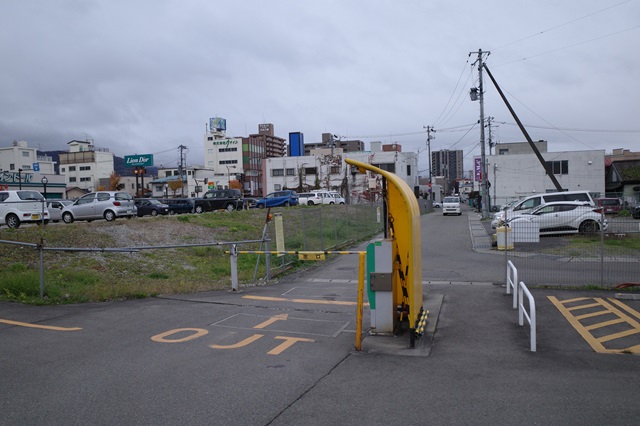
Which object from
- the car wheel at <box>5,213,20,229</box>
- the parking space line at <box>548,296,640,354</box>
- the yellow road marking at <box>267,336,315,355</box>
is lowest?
the parking space line at <box>548,296,640,354</box>

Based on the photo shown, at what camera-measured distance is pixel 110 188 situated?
9888 cm

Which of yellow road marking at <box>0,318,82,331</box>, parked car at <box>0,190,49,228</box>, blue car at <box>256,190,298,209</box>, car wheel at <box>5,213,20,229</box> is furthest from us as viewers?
blue car at <box>256,190,298,209</box>

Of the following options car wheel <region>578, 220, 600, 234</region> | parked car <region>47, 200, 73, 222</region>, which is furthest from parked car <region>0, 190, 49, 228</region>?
car wheel <region>578, 220, 600, 234</region>

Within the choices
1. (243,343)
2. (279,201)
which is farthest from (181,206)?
(243,343)

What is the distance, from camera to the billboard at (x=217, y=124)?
12312 cm

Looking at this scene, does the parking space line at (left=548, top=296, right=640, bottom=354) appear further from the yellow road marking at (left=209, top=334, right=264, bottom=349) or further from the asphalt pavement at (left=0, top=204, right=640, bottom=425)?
the yellow road marking at (left=209, top=334, right=264, bottom=349)

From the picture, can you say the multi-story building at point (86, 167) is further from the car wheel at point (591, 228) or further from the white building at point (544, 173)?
the car wheel at point (591, 228)

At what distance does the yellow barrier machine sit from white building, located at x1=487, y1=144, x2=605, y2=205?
54.4 metres

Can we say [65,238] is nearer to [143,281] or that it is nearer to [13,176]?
[143,281]

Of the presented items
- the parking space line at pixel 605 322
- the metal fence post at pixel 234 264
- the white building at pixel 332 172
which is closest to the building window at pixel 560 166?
the white building at pixel 332 172

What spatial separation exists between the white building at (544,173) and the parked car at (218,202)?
3216cm

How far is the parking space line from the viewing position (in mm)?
7188

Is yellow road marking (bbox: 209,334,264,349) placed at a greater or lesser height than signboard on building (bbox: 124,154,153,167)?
lesser

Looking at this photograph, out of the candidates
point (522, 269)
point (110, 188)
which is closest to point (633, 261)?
point (522, 269)
